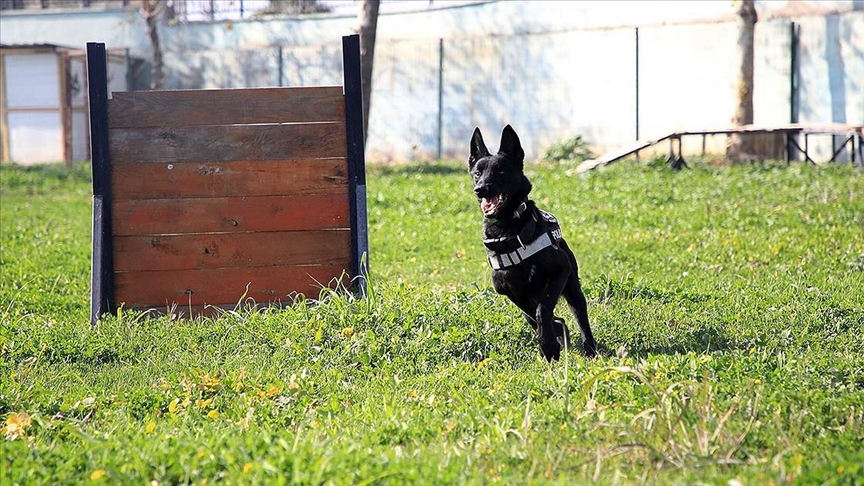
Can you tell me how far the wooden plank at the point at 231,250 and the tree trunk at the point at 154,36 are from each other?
2026 cm

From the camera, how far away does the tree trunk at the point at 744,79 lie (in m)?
19.1

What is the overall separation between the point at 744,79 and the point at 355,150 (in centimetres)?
1302

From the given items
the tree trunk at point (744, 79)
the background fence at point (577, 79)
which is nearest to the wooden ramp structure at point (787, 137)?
the tree trunk at point (744, 79)

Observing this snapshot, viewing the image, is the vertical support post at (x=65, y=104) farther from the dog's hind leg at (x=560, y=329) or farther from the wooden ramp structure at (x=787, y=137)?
the dog's hind leg at (x=560, y=329)

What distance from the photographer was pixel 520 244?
6082 millimetres

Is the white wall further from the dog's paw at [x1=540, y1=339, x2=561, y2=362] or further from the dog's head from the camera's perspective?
the dog's paw at [x1=540, y1=339, x2=561, y2=362]

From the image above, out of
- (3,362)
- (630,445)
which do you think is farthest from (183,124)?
(630,445)

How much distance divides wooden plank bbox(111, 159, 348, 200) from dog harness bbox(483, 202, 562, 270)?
7.30ft

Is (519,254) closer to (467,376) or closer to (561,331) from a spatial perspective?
(561,331)

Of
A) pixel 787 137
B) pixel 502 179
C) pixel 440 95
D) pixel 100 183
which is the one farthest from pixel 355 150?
pixel 440 95

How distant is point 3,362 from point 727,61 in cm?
1730

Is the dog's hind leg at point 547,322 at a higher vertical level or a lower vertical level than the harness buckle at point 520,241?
lower

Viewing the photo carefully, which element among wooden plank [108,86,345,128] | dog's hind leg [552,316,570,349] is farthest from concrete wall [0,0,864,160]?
dog's hind leg [552,316,570,349]

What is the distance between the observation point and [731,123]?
67.2 feet
